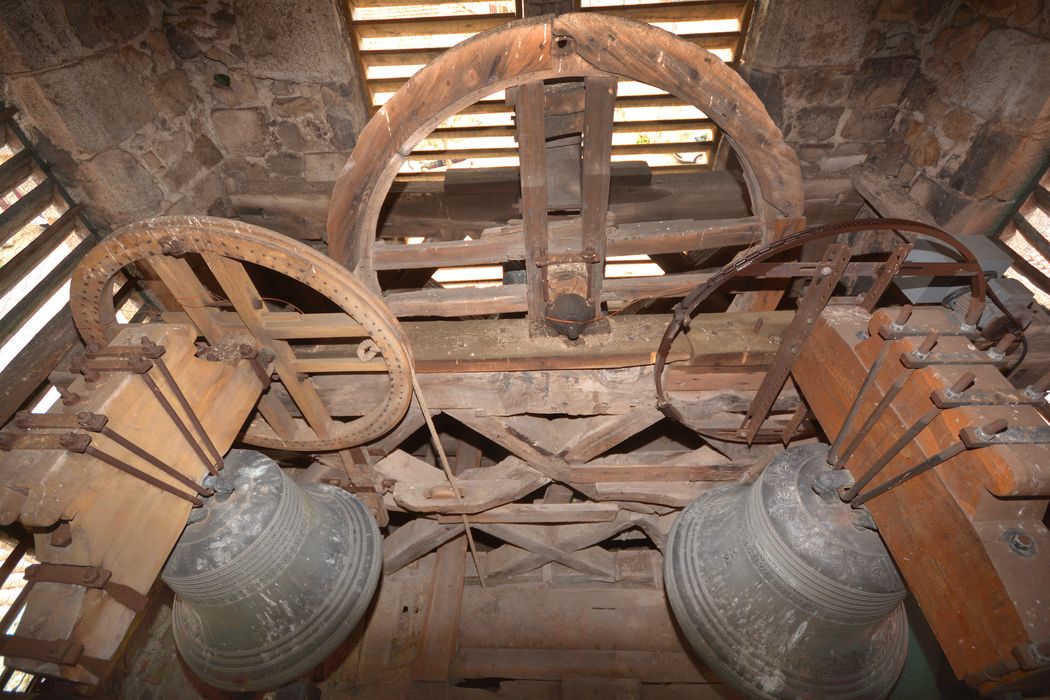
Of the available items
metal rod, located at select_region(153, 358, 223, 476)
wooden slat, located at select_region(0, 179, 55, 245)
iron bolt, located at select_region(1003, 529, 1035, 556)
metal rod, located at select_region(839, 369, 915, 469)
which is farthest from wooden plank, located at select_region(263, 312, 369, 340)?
iron bolt, located at select_region(1003, 529, 1035, 556)

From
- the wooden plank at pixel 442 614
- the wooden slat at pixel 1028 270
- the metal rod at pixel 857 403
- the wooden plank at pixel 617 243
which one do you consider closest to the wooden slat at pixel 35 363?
the wooden plank at pixel 617 243

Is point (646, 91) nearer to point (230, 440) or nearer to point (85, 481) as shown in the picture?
point (230, 440)

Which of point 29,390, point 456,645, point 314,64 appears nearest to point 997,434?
point 456,645

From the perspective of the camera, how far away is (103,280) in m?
1.83

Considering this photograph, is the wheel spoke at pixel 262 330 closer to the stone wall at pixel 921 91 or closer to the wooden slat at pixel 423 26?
the wooden slat at pixel 423 26

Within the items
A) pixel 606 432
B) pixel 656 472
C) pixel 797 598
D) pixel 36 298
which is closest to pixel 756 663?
pixel 797 598

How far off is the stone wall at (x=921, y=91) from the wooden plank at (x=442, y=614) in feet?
13.5

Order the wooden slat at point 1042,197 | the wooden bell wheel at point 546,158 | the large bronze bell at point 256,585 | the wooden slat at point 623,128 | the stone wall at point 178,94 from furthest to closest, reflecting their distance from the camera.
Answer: the wooden slat at point 623,128, the wooden slat at point 1042,197, the stone wall at point 178,94, the wooden bell wheel at point 546,158, the large bronze bell at point 256,585

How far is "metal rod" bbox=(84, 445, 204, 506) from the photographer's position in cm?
146

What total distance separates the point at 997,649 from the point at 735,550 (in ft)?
2.11

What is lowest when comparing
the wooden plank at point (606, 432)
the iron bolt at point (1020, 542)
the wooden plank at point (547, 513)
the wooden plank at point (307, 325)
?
the wooden plank at point (547, 513)

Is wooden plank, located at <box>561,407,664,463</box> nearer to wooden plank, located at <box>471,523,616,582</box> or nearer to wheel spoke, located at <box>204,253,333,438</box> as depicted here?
wooden plank, located at <box>471,523,616,582</box>

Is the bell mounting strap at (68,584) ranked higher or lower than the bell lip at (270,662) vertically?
higher

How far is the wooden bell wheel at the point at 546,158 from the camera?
1765 mm
